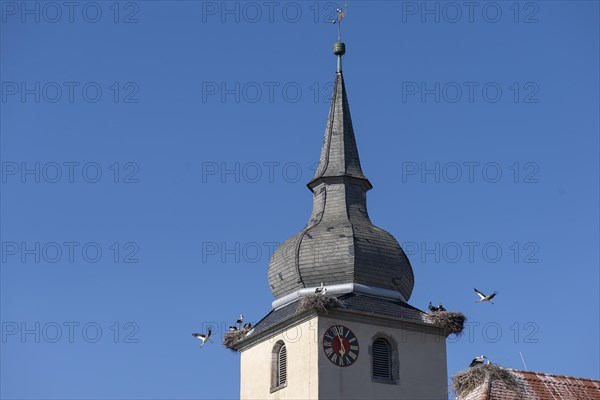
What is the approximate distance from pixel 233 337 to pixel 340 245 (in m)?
4.43

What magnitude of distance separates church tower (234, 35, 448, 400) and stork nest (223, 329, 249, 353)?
18cm

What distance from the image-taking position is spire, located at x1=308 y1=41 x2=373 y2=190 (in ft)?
156

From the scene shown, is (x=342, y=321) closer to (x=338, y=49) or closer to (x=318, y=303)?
(x=318, y=303)

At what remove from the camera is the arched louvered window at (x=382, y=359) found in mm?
44062

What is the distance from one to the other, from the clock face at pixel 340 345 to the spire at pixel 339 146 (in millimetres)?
5645

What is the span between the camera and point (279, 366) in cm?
4497

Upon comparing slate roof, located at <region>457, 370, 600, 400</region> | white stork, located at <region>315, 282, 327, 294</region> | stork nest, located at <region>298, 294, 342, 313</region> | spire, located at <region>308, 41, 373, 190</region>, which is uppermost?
spire, located at <region>308, 41, 373, 190</region>

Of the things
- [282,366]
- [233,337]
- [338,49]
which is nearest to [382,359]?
[282,366]

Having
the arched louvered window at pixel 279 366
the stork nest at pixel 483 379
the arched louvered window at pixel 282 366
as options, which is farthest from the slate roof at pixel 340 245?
the stork nest at pixel 483 379

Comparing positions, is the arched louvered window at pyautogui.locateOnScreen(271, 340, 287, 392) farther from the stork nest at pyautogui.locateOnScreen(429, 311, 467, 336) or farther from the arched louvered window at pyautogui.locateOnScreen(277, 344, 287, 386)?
the stork nest at pyautogui.locateOnScreen(429, 311, 467, 336)

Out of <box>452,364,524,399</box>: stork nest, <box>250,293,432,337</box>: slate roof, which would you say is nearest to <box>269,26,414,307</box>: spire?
<box>250,293,432,337</box>: slate roof

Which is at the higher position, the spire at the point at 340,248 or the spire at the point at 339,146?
the spire at the point at 339,146

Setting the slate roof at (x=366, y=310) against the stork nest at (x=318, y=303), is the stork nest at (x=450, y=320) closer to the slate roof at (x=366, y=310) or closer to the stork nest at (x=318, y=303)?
the slate roof at (x=366, y=310)

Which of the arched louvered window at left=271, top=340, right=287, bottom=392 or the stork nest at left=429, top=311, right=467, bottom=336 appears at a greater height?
the stork nest at left=429, top=311, right=467, bottom=336
